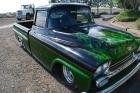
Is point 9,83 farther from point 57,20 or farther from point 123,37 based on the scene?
point 123,37

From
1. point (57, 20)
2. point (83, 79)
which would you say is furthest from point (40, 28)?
point (83, 79)

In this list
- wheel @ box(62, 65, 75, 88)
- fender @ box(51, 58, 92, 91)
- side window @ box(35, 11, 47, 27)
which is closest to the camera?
fender @ box(51, 58, 92, 91)

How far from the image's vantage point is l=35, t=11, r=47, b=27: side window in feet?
20.1

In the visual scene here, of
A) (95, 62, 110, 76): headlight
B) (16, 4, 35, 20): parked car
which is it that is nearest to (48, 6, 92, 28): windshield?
(95, 62, 110, 76): headlight

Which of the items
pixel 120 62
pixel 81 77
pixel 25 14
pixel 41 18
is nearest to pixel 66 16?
pixel 41 18

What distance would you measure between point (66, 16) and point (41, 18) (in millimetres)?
839

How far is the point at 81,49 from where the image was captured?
4426 millimetres

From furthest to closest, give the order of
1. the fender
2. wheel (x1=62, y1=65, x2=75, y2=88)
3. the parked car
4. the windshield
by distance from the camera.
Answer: the parked car → the windshield → wheel (x1=62, y1=65, x2=75, y2=88) → the fender

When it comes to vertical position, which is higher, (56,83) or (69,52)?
(69,52)

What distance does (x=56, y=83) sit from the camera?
17.8 ft

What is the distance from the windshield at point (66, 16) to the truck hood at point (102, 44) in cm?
67

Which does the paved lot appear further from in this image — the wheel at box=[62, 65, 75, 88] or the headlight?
the headlight

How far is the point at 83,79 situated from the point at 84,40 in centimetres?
112

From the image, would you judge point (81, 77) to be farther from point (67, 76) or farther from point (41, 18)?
point (41, 18)
